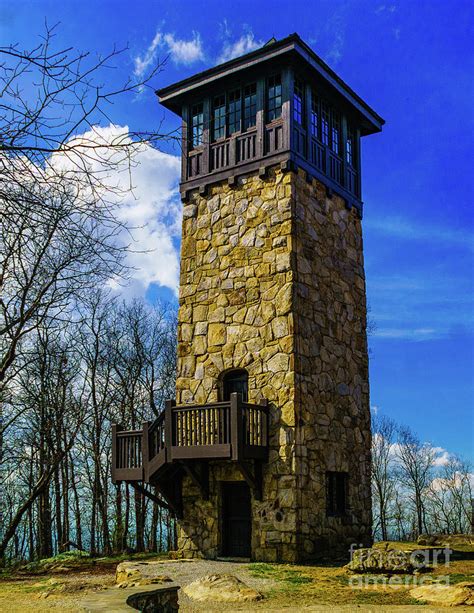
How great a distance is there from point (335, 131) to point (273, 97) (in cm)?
253

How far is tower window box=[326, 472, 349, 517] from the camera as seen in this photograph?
16.3m

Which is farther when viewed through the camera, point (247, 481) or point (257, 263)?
point (257, 263)

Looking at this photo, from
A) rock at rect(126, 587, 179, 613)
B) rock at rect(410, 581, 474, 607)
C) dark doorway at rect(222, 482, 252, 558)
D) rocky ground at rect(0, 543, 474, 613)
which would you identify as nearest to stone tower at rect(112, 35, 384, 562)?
dark doorway at rect(222, 482, 252, 558)

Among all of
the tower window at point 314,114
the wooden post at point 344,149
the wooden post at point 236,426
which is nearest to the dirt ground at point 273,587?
the wooden post at point 236,426

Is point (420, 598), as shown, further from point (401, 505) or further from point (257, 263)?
point (401, 505)

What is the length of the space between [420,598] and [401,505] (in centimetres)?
2584

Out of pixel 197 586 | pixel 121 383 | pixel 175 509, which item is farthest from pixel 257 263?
pixel 121 383

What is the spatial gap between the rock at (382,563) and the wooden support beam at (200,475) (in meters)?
4.39

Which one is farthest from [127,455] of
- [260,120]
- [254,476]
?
[260,120]

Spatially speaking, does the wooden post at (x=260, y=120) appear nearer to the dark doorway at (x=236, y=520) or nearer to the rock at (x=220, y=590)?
the dark doorway at (x=236, y=520)

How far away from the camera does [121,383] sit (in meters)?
26.9

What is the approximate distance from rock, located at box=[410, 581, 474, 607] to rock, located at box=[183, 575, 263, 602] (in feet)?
7.36

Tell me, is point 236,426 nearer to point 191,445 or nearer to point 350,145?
point 191,445

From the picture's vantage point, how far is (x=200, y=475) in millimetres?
15914
